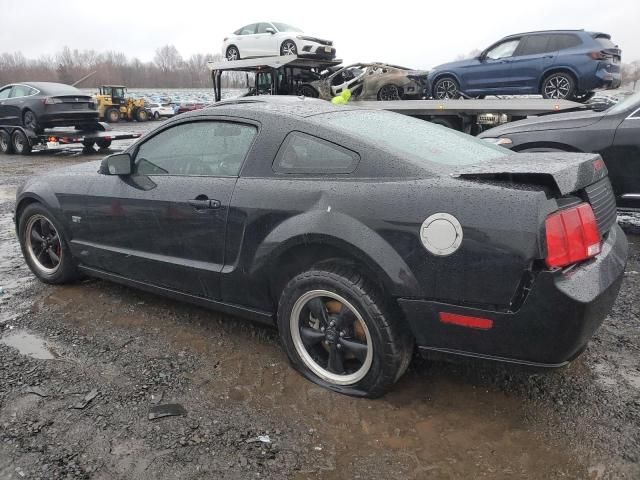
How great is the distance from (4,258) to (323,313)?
4060 millimetres

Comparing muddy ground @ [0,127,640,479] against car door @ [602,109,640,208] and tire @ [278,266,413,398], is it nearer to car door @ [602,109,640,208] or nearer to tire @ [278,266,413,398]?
tire @ [278,266,413,398]

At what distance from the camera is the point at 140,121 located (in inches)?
1315

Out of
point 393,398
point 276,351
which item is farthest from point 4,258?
point 393,398

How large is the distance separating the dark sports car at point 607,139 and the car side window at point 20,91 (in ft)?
45.9

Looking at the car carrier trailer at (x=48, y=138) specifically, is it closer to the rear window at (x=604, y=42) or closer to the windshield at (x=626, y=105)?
the rear window at (x=604, y=42)

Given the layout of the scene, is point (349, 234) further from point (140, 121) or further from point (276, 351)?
point (140, 121)

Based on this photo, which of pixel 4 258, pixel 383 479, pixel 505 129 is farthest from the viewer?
pixel 505 129

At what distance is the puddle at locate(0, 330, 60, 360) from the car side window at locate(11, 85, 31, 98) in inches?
536

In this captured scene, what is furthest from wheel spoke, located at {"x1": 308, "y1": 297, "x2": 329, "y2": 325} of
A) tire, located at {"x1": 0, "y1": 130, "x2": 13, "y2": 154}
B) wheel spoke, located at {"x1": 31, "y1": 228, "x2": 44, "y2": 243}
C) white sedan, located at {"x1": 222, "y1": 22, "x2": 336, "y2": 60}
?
tire, located at {"x1": 0, "y1": 130, "x2": 13, "y2": 154}

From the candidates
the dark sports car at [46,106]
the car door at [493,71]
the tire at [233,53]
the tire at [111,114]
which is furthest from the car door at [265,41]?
the tire at [111,114]

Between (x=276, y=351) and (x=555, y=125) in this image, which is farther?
(x=555, y=125)

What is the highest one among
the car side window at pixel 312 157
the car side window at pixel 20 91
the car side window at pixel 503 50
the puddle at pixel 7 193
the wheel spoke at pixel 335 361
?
the car side window at pixel 503 50

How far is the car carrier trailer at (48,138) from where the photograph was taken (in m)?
14.7

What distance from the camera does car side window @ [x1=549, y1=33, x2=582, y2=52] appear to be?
9820mm
